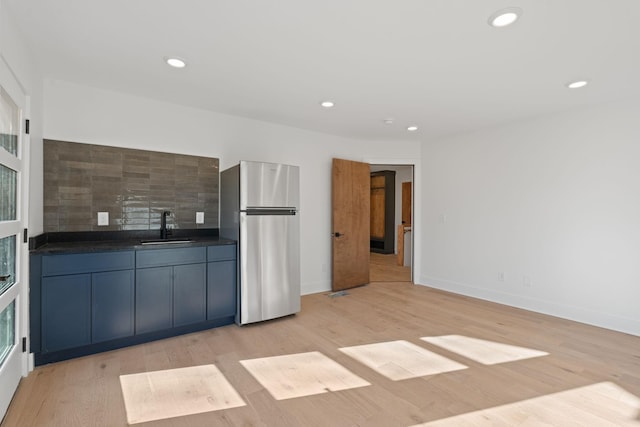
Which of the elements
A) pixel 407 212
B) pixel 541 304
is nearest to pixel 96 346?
pixel 541 304

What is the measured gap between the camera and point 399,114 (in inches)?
150

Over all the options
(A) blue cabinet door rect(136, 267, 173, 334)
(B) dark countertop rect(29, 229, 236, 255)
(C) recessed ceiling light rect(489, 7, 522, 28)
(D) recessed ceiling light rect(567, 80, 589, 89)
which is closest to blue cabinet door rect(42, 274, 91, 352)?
(B) dark countertop rect(29, 229, 236, 255)

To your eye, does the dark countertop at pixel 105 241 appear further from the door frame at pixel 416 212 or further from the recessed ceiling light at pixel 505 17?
the door frame at pixel 416 212

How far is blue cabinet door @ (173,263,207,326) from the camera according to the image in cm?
298

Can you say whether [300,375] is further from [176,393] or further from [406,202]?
[406,202]

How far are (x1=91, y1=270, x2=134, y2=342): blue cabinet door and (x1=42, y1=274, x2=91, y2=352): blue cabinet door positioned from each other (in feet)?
0.15

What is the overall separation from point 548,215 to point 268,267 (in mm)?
3414

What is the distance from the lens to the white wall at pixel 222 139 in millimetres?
2988

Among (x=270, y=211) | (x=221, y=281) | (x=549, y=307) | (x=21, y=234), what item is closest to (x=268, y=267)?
(x=221, y=281)

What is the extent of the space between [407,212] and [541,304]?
454 cm

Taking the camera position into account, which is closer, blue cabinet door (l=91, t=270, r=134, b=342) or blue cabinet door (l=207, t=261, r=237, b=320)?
blue cabinet door (l=91, t=270, r=134, b=342)

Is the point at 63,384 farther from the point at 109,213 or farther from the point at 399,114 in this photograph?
the point at 399,114

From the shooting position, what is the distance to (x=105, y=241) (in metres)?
3.03

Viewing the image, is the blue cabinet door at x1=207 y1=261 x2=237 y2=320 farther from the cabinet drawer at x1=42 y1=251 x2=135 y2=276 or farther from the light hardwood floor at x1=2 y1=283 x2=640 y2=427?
the cabinet drawer at x1=42 y1=251 x2=135 y2=276
